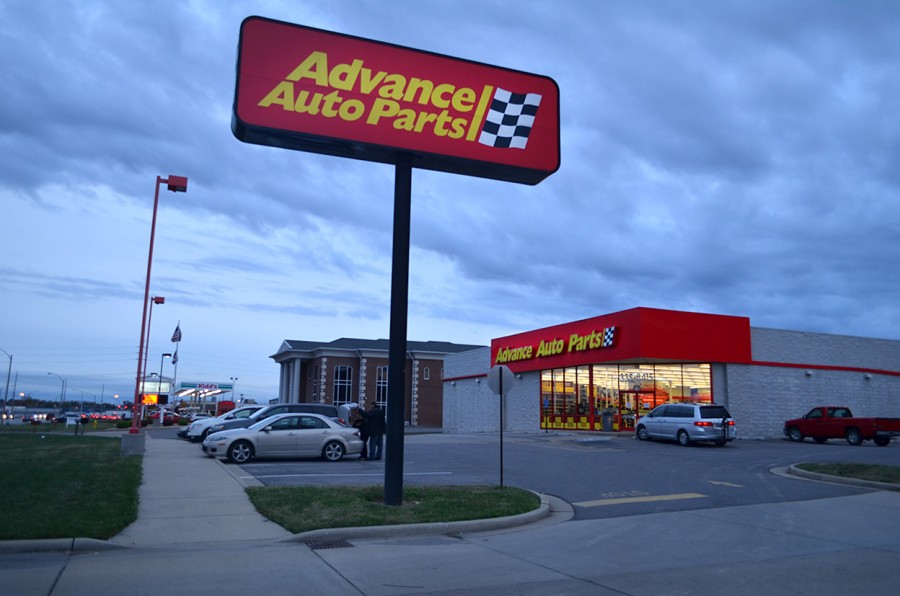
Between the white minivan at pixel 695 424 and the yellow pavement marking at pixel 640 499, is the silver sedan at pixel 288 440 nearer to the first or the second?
the yellow pavement marking at pixel 640 499

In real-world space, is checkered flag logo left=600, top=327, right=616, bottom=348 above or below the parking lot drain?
above

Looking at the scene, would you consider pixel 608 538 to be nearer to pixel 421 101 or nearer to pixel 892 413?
pixel 421 101

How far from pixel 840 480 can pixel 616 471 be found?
4.94 m

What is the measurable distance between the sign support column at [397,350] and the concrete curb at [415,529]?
1.57 m

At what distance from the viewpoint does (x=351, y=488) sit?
43.5 feet

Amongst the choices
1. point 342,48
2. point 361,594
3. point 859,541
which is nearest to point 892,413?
point 859,541

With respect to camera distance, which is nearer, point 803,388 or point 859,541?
point 859,541

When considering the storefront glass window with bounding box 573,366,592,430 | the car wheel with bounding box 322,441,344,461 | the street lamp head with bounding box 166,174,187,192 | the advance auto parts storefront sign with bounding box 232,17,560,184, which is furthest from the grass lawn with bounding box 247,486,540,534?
the storefront glass window with bounding box 573,366,592,430

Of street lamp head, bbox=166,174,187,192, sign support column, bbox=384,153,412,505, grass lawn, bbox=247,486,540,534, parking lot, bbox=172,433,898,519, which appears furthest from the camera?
street lamp head, bbox=166,174,187,192

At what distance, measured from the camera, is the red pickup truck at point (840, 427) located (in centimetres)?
2725

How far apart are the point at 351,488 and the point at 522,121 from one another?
7784 mm

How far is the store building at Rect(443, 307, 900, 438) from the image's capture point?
3184 centimetres

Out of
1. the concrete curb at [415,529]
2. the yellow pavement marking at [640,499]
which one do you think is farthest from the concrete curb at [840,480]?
the concrete curb at [415,529]

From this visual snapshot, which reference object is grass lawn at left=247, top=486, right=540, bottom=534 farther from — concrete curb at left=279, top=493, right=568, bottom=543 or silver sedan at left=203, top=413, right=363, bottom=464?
silver sedan at left=203, top=413, right=363, bottom=464
